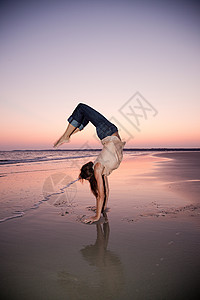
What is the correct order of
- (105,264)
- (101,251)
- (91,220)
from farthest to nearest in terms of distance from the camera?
(91,220), (101,251), (105,264)

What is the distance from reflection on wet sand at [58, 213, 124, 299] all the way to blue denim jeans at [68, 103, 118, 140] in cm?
200

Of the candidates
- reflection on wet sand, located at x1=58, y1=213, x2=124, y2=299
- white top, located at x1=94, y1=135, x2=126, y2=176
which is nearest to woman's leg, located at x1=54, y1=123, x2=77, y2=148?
white top, located at x1=94, y1=135, x2=126, y2=176

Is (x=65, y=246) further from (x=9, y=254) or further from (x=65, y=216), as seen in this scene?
(x=65, y=216)

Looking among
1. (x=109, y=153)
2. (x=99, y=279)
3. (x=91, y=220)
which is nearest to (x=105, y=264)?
(x=99, y=279)

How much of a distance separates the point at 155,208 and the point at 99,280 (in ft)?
8.89

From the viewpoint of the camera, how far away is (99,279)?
2.08m

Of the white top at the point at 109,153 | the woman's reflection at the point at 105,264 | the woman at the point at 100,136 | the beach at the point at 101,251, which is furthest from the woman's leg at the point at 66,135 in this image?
the woman's reflection at the point at 105,264

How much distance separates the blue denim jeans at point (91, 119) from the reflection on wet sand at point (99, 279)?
78.6 inches

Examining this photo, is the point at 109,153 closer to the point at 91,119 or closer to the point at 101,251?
the point at 91,119

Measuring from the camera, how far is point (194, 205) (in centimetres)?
473

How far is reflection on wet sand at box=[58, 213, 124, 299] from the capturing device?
1.89 m

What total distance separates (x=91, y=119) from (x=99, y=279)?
254cm

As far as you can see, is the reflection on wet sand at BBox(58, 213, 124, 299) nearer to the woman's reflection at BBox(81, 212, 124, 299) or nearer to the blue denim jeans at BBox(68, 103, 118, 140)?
the woman's reflection at BBox(81, 212, 124, 299)

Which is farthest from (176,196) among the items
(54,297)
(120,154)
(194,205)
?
(54,297)
